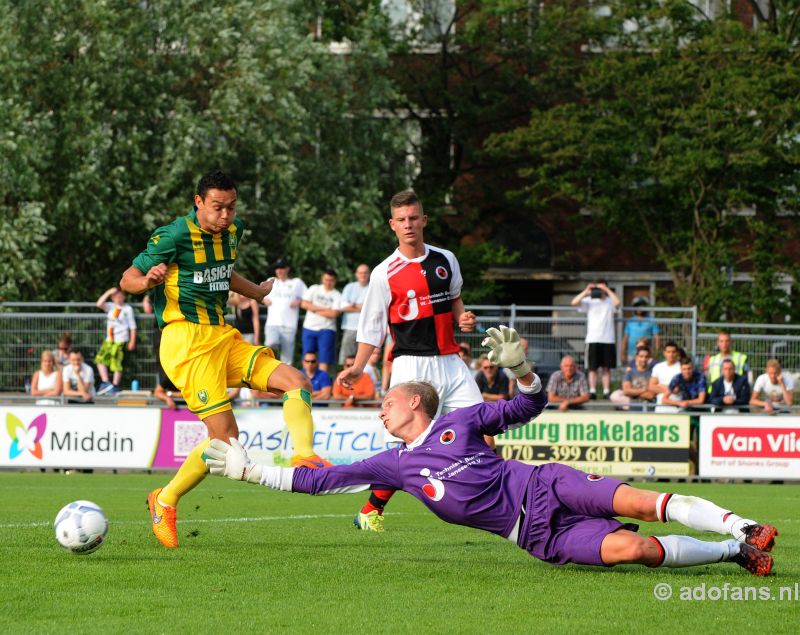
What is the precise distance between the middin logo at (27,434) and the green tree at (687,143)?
20087 millimetres

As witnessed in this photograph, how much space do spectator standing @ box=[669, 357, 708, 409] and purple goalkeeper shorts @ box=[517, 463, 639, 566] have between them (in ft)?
46.7

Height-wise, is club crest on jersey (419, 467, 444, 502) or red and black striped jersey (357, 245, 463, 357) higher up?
red and black striped jersey (357, 245, 463, 357)

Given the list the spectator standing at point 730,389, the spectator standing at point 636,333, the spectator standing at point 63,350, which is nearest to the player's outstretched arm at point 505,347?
the spectator standing at point 730,389

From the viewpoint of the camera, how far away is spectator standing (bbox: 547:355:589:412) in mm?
20688

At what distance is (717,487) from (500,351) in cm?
1286

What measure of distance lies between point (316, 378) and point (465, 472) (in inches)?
574

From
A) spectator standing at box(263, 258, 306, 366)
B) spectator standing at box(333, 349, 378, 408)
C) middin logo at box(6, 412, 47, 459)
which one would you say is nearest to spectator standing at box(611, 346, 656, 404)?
spectator standing at box(333, 349, 378, 408)

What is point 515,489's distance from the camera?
7.23 meters

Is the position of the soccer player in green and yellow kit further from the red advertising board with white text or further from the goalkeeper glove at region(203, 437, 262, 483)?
the red advertising board with white text

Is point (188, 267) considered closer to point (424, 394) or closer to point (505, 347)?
point (424, 394)

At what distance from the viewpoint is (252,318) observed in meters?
22.9

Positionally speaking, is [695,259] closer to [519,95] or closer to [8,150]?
[519,95]

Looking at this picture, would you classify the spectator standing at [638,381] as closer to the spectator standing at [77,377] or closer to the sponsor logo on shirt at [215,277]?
the spectator standing at [77,377]

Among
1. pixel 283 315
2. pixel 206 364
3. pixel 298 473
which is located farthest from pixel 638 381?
pixel 298 473
